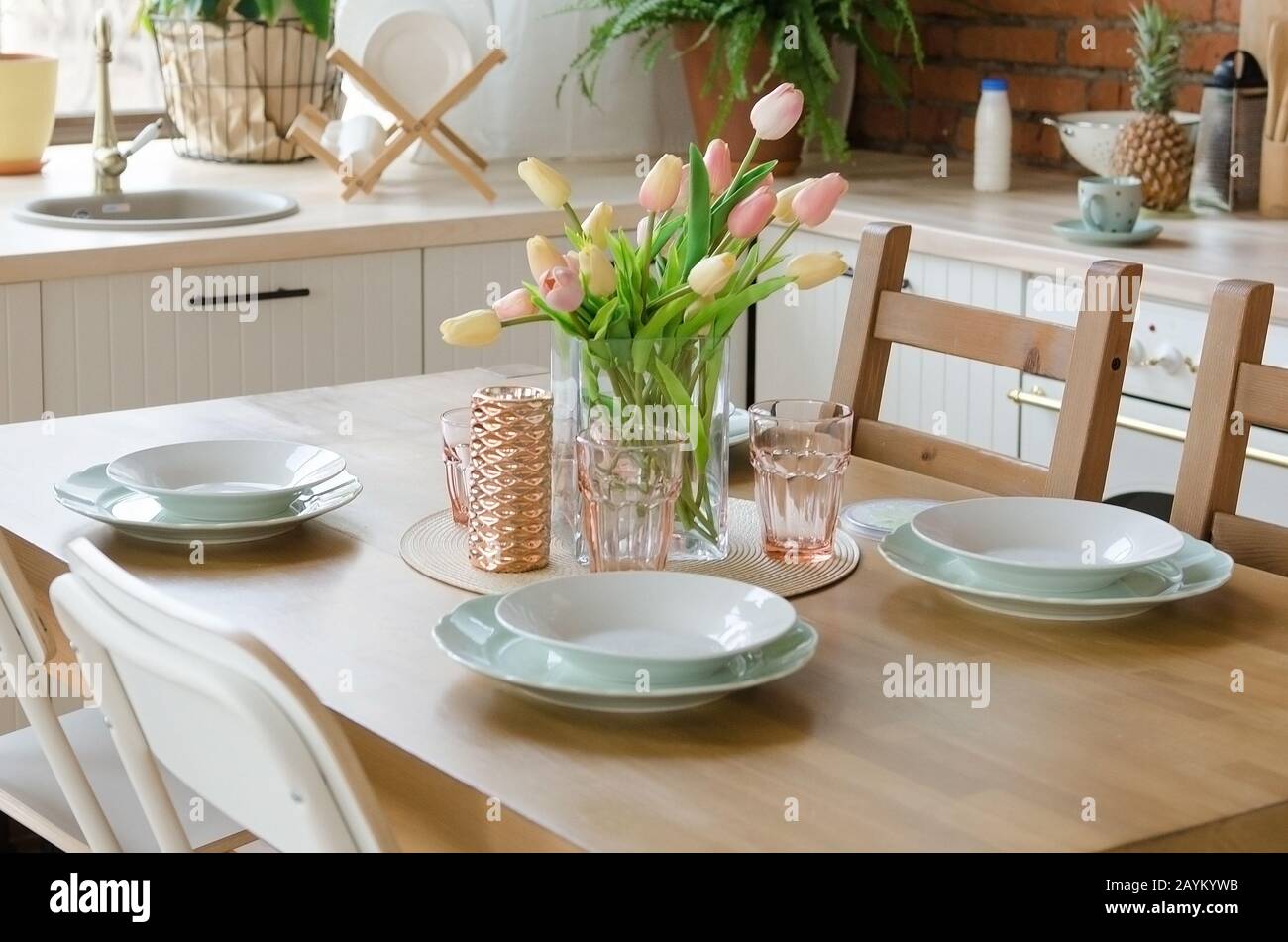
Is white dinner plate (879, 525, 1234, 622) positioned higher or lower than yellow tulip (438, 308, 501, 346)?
lower

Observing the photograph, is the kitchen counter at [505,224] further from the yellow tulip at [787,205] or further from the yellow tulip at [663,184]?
the yellow tulip at [663,184]

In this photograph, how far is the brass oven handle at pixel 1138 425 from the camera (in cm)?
235

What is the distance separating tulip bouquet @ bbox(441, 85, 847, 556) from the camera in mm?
1423

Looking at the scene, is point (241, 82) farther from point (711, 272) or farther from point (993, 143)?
point (711, 272)

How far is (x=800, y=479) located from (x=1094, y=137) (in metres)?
1.79

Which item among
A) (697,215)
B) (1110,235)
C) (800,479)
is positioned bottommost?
(800,479)

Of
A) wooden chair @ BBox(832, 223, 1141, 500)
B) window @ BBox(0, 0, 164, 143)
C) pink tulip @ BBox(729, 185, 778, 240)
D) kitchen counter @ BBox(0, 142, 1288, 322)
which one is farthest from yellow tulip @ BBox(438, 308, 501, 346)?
window @ BBox(0, 0, 164, 143)

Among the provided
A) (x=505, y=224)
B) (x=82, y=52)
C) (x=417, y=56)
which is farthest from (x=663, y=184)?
(x=82, y=52)

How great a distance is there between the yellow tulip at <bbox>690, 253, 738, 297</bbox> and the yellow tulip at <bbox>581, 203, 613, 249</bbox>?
0.30 feet

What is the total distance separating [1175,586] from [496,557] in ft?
1.73

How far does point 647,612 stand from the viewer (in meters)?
1.31

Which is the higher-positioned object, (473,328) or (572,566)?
(473,328)

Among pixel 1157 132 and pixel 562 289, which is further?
pixel 1157 132

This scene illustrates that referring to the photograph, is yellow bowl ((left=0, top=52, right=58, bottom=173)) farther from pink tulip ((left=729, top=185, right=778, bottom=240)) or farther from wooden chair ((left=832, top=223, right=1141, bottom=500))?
pink tulip ((left=729, top=185, right=778, bottom=240))
